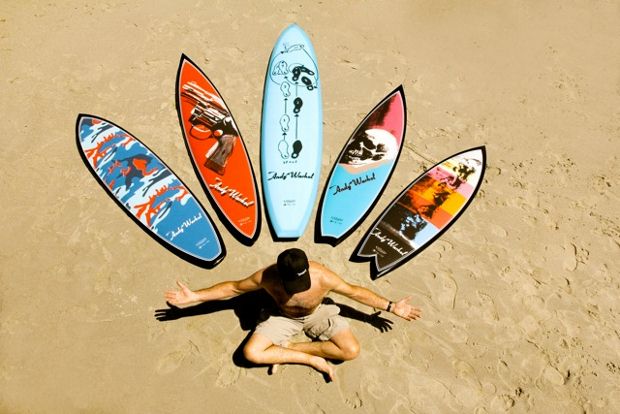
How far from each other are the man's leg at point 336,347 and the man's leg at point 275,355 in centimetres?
5

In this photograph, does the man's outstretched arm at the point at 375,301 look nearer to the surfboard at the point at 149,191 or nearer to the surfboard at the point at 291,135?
the surfboard at the point at 291,135

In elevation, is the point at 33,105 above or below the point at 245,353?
above

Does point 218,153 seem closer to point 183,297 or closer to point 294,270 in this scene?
point 183,297

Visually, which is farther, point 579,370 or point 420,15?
point 420,15

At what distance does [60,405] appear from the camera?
3.23 metres

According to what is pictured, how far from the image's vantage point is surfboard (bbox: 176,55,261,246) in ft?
13.0

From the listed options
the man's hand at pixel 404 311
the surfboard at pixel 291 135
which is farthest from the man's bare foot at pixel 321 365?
the surfboard at pixel 291 135

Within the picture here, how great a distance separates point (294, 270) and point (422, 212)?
1691 millimetres

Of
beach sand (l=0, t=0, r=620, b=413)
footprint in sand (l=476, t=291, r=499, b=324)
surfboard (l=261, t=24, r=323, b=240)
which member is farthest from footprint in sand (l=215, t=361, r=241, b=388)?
footprint in sand (l=476, t=291, r=499, b=324)

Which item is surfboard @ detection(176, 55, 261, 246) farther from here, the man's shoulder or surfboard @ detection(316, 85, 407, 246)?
the man's shoulder

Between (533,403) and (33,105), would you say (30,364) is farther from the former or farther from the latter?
(533,403)

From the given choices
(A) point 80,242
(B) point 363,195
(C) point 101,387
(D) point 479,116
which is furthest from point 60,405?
(D) point 479,116

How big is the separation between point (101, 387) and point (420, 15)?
16.1 ft

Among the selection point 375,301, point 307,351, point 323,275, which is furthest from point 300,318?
point 375,301
